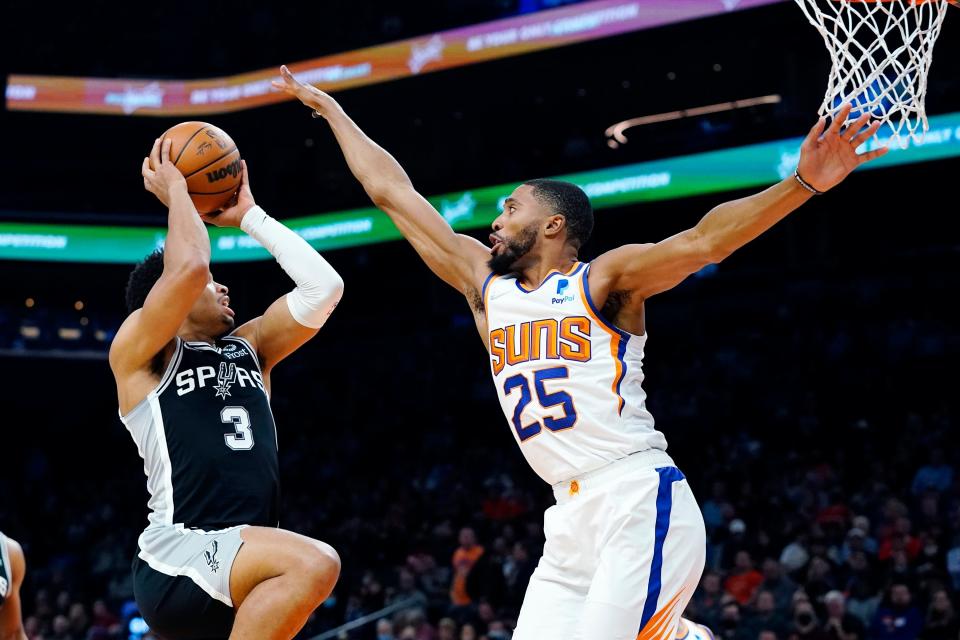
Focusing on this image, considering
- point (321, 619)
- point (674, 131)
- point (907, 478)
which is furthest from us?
point (674, 131)

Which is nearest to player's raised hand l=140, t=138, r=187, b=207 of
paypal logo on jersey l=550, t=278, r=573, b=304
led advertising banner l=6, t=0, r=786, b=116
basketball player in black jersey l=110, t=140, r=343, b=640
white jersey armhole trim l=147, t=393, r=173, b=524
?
basketball player in black jersey l=110, t=140, r=343, b=640

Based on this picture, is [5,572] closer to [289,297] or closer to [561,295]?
[289,297]

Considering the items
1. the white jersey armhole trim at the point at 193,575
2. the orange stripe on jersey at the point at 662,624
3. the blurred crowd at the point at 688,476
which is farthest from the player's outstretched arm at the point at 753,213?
the blurred crowd at the point at 688,476

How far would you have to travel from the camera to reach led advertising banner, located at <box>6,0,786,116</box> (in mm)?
15781

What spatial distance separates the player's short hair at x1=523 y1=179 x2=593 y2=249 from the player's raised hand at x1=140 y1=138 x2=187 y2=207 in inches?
53.8

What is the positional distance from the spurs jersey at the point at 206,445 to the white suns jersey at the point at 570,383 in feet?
3.06

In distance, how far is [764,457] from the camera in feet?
45.1

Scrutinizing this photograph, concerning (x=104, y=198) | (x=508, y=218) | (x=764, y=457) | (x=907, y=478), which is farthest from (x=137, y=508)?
(x=508, y=218)

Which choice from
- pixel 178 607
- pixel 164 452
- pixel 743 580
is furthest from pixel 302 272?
pixel 743 580

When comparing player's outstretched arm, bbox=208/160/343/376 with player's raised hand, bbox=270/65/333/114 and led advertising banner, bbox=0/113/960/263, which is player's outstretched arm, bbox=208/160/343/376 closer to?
player's raised hand, bbox=270/65/333/114

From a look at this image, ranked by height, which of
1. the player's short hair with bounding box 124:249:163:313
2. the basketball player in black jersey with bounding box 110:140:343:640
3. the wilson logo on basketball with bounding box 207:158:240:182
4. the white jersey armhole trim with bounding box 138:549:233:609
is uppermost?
the wilson logo on basketball with bounding box 207:158:240:182

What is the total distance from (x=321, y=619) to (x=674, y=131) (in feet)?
31.1

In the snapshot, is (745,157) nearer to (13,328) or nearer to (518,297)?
(518,297)

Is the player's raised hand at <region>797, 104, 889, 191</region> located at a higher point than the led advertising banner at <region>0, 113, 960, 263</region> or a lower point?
lower
